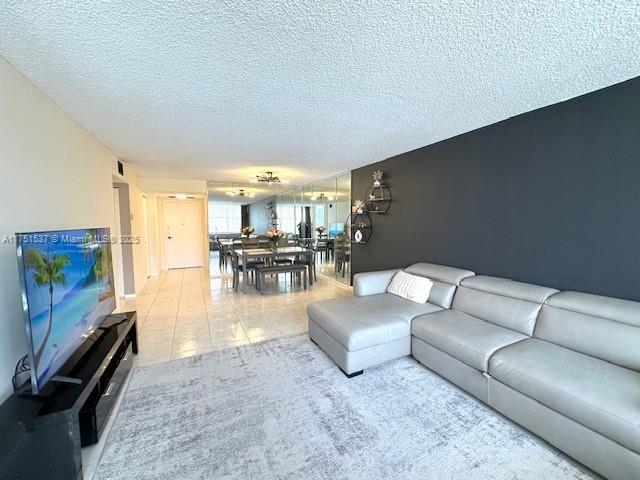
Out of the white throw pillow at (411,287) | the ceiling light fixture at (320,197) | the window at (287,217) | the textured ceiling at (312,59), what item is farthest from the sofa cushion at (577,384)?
the window at (287,217)

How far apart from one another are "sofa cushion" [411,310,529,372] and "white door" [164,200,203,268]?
22.8 feet

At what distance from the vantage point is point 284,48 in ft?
5.06

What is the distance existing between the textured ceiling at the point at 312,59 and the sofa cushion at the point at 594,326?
1.61 metres

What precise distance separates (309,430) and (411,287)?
1876mm

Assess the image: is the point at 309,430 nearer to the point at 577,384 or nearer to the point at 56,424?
the point at 56,424

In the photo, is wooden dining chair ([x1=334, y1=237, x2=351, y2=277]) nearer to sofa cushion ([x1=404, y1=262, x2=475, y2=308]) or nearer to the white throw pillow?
the white throw pillow

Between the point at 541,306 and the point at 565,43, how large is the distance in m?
1.81

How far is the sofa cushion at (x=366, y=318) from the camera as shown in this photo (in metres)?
2.30

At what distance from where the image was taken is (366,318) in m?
2.47

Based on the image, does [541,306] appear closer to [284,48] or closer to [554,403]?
[554,403]

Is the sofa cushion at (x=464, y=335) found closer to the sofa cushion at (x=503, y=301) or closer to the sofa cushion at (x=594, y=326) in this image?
the sofa cushion at (x=503, y=301)

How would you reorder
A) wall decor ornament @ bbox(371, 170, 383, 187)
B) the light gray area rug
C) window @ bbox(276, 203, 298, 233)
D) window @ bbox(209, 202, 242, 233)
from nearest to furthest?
the light gray area rug, wall decor ornament @ bbox(371, 170, 383, 187), window @ bbox(276, 203, 298, 233), window @ bbox(209, 202, 242, 233)

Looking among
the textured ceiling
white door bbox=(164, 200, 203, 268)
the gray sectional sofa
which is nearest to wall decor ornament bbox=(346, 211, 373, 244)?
the gray sectional sofa

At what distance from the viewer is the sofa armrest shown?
3195 millimetres
